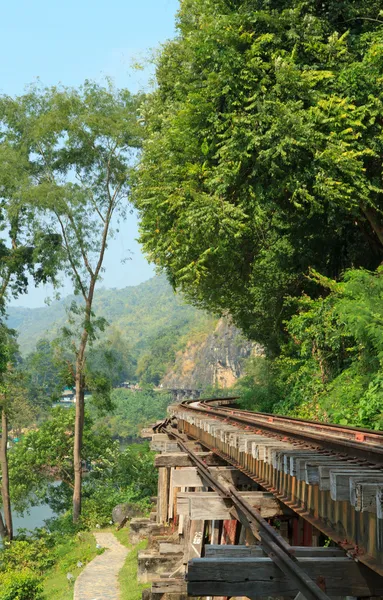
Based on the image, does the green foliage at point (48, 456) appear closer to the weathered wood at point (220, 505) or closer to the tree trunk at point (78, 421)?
the tree trunk at point (78, 421)

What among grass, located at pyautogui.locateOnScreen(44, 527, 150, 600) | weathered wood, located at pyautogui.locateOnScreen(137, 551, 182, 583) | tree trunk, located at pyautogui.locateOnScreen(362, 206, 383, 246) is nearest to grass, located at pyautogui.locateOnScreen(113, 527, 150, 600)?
grass, located at pyautogui.locateOnScreen(44, 527, 150, 600)

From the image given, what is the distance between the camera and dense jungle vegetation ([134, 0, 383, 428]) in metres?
16.8

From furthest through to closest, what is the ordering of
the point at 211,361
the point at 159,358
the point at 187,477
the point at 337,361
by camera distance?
the point at 159,358, the point at 211,361, the point at 337,361, the point at 187,477

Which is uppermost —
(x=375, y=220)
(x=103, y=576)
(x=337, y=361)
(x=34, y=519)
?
(x=375, y=220)

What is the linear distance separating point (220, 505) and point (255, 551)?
6.94 ft

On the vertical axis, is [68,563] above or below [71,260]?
below

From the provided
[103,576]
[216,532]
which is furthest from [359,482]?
[103,576]

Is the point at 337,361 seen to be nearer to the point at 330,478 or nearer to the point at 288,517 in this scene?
the point at 288,517

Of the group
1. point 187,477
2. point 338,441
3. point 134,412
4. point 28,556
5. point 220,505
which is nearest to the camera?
point 338,441

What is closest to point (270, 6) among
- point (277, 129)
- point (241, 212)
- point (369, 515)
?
point (277, 129)

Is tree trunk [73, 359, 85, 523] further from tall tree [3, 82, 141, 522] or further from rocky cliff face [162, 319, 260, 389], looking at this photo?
rocky cliff face [162, 319, 260, 389]

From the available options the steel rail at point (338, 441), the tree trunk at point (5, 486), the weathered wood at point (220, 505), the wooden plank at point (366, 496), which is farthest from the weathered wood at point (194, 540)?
the tree trunk at point (5, 486)

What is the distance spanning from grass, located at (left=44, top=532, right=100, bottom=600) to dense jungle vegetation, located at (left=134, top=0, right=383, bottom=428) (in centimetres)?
796

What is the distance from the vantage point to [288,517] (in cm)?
674
